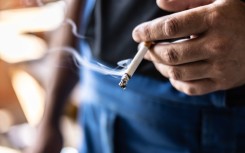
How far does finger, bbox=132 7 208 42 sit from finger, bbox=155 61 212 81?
0.04 meters

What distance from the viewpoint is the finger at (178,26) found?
1.05 feet

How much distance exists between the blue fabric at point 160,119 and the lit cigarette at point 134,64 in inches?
3.1

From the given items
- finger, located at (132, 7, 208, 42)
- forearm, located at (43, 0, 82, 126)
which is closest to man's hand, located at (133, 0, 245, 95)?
finger, located at (132, 7, 208, 42)

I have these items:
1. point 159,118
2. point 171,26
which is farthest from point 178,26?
point 159,118

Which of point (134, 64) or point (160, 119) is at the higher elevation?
point (134, 64)

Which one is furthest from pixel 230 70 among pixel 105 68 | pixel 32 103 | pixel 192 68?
pixel 32 103

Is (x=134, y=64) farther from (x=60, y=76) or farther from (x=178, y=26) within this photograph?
(x=60, y=76)

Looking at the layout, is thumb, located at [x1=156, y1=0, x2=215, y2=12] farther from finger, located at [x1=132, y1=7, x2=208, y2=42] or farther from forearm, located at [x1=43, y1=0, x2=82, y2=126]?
forearm, located at [x1=43, y1=0, x2=82, y2=126]

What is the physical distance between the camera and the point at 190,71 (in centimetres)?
36

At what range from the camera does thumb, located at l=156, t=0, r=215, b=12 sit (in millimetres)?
340

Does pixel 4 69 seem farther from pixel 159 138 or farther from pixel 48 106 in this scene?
pixel 159 138

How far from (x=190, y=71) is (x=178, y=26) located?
0.20 feet

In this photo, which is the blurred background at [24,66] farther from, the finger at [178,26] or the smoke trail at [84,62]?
the finger at [178,26]

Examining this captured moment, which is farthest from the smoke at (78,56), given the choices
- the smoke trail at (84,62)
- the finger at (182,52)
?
the finger at (182,52)
